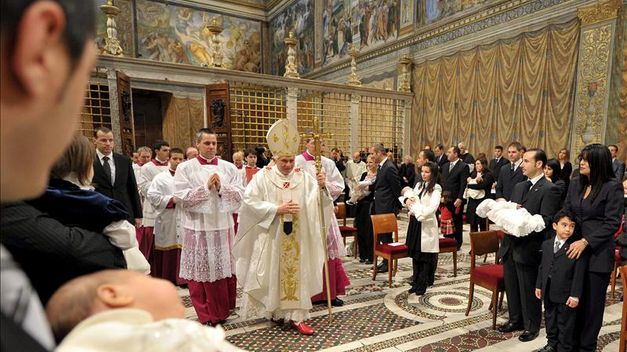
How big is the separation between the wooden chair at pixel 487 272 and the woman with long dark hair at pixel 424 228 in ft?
1.79

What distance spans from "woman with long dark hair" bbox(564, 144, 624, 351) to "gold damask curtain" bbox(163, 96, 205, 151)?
12719mm

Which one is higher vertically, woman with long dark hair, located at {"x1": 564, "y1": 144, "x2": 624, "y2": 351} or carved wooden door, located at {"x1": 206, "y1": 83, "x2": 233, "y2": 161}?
carved wooden door, located at {"x1": 206, "y1": 83, "x2": 233, "y2": 161}

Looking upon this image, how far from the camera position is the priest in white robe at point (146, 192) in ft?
17.0

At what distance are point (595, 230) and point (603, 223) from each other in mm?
87

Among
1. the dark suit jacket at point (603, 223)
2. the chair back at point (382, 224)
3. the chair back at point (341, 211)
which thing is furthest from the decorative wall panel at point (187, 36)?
the dark suit jacket at point (603, 223)

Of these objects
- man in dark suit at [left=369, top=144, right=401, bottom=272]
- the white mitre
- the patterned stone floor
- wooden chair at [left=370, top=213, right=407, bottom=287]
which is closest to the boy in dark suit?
the patterned stone floor

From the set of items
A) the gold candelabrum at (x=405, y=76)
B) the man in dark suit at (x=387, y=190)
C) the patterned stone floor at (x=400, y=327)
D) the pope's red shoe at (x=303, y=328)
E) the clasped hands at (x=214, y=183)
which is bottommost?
the patterned stone floor at (x=400, y=327)

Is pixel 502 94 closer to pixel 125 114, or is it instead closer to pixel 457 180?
pixel 457 180

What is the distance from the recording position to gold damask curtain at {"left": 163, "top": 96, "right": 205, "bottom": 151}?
13.7 metres

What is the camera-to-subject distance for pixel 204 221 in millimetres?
3814

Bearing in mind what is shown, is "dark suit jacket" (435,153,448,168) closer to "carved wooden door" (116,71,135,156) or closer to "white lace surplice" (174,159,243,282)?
"white lace surplice" (174,159,243,282)

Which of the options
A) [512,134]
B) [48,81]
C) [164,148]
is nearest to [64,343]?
[48,81]

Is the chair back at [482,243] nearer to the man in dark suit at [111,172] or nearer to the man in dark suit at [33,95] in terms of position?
the man in dark suit at [111,172]

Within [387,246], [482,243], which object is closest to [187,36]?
[387,246]
